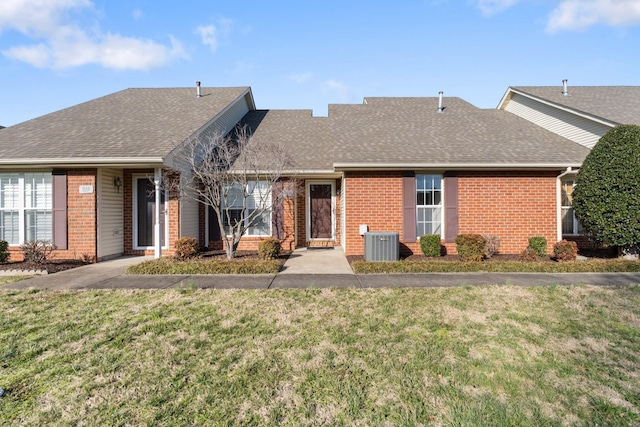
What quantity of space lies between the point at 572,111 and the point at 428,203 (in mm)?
6722

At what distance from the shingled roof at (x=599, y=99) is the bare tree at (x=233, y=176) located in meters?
11.0

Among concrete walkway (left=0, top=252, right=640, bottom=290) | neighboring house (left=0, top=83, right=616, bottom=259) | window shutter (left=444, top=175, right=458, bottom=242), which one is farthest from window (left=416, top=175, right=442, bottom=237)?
concrete walkway (left=0, top=252, right=640, bottom=290)

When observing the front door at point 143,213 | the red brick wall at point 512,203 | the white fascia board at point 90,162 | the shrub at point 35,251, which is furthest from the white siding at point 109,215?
the red brick wall at point 512,203

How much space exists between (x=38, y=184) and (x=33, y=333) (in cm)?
739

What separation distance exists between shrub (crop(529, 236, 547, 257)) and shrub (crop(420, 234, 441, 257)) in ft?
9.31

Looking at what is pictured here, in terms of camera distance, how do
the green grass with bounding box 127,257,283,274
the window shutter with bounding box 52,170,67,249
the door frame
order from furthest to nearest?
the door frame < the window shutter with bounding box 52,170,67,249 < the green grass with bounding box 127,257,283,274

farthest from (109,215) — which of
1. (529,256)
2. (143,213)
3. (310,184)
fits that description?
(529,256)

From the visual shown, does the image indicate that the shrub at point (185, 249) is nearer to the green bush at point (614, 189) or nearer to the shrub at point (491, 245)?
the shrub at point (491, 245)

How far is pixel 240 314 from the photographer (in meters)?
5.09

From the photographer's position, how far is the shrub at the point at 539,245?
9.85 m

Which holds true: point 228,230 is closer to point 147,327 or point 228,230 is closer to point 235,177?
point 235,177

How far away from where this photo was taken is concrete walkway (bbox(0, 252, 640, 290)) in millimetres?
6855

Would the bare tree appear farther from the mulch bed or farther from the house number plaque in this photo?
the mulch bed

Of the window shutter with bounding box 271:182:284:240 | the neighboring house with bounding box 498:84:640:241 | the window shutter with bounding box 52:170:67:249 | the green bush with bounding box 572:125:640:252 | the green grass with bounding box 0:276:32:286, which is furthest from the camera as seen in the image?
the window shutter with bounding box 271:182:284:240
